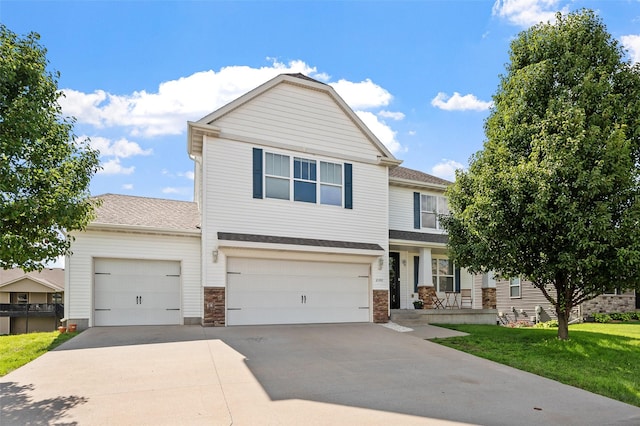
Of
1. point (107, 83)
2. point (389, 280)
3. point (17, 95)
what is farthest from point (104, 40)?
point (389, 280)

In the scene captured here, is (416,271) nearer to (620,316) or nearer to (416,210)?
(416,210)

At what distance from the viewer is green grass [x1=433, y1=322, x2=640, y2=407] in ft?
28.6

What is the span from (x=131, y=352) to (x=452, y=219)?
9.44 m

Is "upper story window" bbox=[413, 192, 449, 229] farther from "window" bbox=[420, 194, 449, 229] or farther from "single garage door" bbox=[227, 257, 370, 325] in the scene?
"single garage door" bbox=[227, 257, 370, 325]

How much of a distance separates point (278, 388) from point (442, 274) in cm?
1418

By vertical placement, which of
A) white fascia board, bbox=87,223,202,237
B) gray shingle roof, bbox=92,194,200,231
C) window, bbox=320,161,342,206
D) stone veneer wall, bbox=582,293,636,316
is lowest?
stone veneer wall, bbox=582,293,636,316

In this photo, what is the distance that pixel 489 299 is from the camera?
1988 centimetres

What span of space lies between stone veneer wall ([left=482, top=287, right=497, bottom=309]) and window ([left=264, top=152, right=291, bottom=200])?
1000cm

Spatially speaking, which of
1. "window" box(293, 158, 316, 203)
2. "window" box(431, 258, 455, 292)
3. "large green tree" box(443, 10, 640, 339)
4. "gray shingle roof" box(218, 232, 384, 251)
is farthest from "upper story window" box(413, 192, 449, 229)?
"large green tree" box(443, 10, 640, 339)

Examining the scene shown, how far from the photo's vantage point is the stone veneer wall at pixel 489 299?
19.8 metres

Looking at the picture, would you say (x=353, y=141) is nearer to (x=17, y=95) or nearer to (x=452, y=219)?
(x=452, y=219)

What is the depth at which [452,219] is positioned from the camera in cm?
1399

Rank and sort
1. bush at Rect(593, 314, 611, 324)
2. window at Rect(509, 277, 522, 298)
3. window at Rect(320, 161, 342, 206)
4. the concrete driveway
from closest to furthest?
the concrete driveway < window at Rect(320, 161, 342, 206) < bush at Rect(593, 314, 611, 324) < window at Rect(509, 277, 522, 298)

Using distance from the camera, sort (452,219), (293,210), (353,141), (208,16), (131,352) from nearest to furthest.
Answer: (131,352), (208,16), (452,219), (293,210), (353,141)
